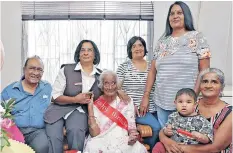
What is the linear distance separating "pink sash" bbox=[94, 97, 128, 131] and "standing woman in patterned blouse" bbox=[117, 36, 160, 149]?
14 centimetres

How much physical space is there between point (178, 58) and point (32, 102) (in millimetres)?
1234

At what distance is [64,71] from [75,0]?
1331 mm

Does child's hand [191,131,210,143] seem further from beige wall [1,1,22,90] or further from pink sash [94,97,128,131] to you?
beige wall [1,1,22,90]

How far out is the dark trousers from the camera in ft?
8.77

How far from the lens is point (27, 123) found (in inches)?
107

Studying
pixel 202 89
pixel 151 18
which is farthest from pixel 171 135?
pixel 151 18

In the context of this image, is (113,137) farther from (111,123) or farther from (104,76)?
(104,76)

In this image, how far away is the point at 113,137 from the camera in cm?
265

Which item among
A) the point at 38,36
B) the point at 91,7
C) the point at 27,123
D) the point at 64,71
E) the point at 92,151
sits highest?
the point at 91,7

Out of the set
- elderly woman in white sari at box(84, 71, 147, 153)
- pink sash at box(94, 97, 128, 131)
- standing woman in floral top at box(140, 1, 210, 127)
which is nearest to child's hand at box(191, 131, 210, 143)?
standing woman in floral top at box(140, 1, 210, 127)

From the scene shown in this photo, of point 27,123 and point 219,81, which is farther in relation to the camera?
point 27,123

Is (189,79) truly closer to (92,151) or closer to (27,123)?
(92,151)

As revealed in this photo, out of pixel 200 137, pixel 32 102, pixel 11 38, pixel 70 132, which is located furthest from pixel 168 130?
pixel 11 38

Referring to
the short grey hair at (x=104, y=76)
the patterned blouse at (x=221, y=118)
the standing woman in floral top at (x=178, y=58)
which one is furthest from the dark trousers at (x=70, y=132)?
the patterned blouse at (x=221, y=118)
